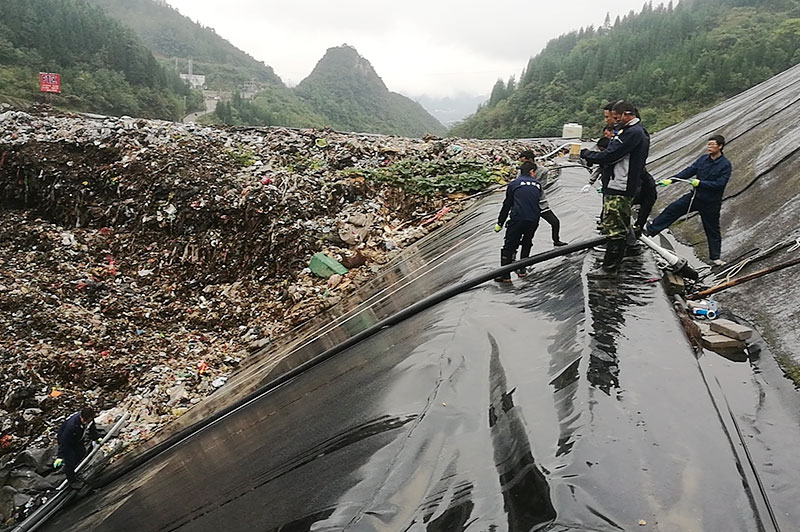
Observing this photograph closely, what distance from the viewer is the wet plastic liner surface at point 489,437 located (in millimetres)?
1777

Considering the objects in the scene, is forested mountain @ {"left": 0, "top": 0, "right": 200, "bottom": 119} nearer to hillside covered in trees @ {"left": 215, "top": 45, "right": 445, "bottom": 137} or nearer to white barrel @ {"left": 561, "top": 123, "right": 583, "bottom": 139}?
hillside covered in trees @ {"left": 215, "top": 45, "right": 445, "bottom": 137}

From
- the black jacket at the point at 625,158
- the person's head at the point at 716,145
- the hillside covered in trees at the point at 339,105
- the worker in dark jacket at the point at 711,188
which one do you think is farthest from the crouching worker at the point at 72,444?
the hillside covered in trees at the point at 339,105

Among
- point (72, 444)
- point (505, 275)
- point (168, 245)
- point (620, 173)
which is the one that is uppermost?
point (620, 173)

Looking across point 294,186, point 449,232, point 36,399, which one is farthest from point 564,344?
point 294,186

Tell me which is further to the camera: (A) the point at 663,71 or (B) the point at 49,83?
(A) the point at 663,71

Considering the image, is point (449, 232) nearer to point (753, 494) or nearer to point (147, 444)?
point (147, 444)

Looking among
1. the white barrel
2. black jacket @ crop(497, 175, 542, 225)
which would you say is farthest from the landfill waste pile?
the white barrel

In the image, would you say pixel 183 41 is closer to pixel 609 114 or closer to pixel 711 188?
pixel 609 114

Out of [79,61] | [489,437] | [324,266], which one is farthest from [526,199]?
[79,61]

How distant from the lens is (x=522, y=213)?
4113 mm

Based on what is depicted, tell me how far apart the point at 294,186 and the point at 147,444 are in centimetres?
479

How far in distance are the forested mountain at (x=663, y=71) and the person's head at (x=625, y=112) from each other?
37.5m

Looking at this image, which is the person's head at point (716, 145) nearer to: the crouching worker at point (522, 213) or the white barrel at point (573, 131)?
the crouching worker at point (522, 213)

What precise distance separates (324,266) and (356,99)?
94.1 metres
